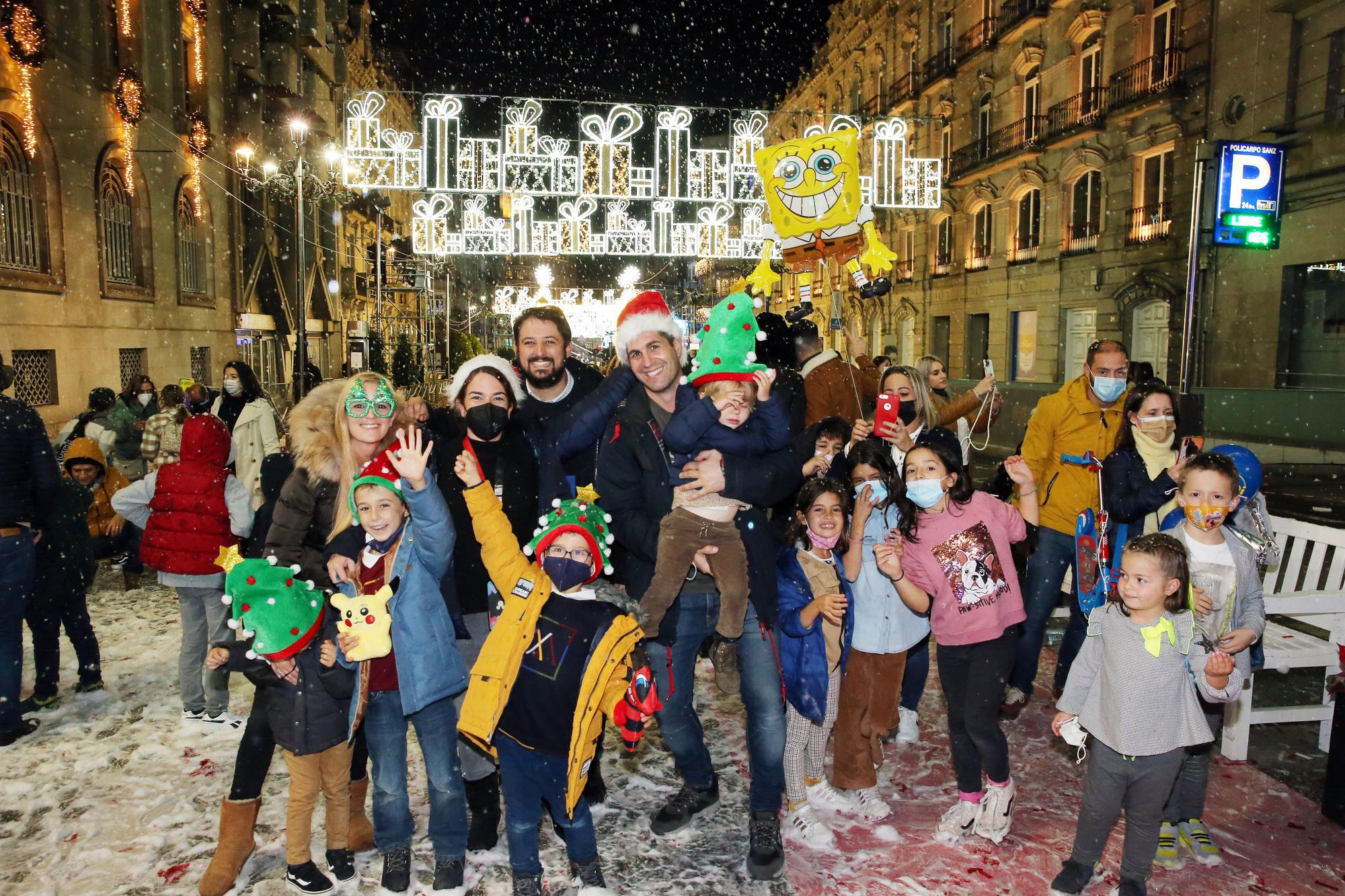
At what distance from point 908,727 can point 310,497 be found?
3.61 m

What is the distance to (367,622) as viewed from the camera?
3.36 metres

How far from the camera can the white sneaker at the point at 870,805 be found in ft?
13.6

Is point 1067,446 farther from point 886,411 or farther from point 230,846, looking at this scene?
point 230,846

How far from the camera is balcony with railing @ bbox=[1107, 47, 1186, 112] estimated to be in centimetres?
2023

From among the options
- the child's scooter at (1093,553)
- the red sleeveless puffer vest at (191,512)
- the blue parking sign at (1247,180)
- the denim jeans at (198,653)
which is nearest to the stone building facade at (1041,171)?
the blue parking sign at (1247,180)

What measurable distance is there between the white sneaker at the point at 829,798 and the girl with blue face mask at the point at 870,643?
3 cm

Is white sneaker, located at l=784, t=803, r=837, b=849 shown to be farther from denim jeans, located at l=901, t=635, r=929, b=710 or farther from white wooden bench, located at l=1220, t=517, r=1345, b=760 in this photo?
white wooden bench, located at l=1220, t=517, r=1345, b=760

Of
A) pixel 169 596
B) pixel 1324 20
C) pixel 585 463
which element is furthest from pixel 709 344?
pixel 1324 20

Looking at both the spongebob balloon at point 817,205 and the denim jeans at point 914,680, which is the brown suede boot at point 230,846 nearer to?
the denim jeans at point 914,680

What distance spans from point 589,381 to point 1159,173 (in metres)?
22.3

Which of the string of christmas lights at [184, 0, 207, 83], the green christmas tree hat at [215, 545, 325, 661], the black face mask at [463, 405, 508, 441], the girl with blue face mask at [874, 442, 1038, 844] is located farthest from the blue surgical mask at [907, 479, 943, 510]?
the string of christmas lights at [184, 0, 207, 83]

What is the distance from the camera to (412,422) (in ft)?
13.2

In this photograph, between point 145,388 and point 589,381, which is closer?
→ point 589,381

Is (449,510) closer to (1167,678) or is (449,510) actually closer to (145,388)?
(1167,678)
